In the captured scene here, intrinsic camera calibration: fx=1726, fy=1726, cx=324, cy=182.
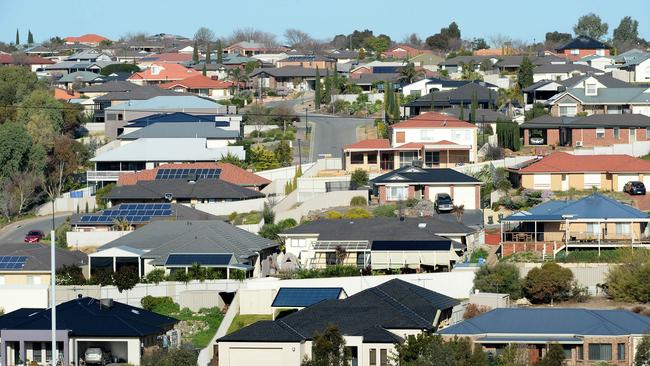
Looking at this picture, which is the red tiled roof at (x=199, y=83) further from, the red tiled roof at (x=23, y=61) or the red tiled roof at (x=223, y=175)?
the red tiled roof at (x=223, y=175)

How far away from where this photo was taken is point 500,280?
54.2m

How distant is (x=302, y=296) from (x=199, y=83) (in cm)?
7101

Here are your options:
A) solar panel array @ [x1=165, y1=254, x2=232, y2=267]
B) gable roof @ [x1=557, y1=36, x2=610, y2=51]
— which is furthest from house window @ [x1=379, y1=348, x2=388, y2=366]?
gable roof @ [x1=557, y1=36, x2=610, y2=51]

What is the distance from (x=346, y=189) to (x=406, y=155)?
7740 millimetres

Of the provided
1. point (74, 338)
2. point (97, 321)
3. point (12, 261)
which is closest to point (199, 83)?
point (12, 261)

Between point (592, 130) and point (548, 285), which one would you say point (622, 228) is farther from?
point (592, 130)

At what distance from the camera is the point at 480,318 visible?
47.7 metres

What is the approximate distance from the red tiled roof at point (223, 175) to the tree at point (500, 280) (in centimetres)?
2461

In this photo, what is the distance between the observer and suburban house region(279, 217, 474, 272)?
5897 cm

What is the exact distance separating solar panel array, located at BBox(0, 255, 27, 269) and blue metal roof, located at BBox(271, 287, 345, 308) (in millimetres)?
10613

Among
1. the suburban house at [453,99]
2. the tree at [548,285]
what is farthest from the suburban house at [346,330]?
the suburban house at [453,99]

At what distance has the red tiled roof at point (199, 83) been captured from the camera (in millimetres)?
122062

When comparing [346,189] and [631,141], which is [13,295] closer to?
[346,189]

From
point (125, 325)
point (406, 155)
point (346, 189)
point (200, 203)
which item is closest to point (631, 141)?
point (406, 155)
